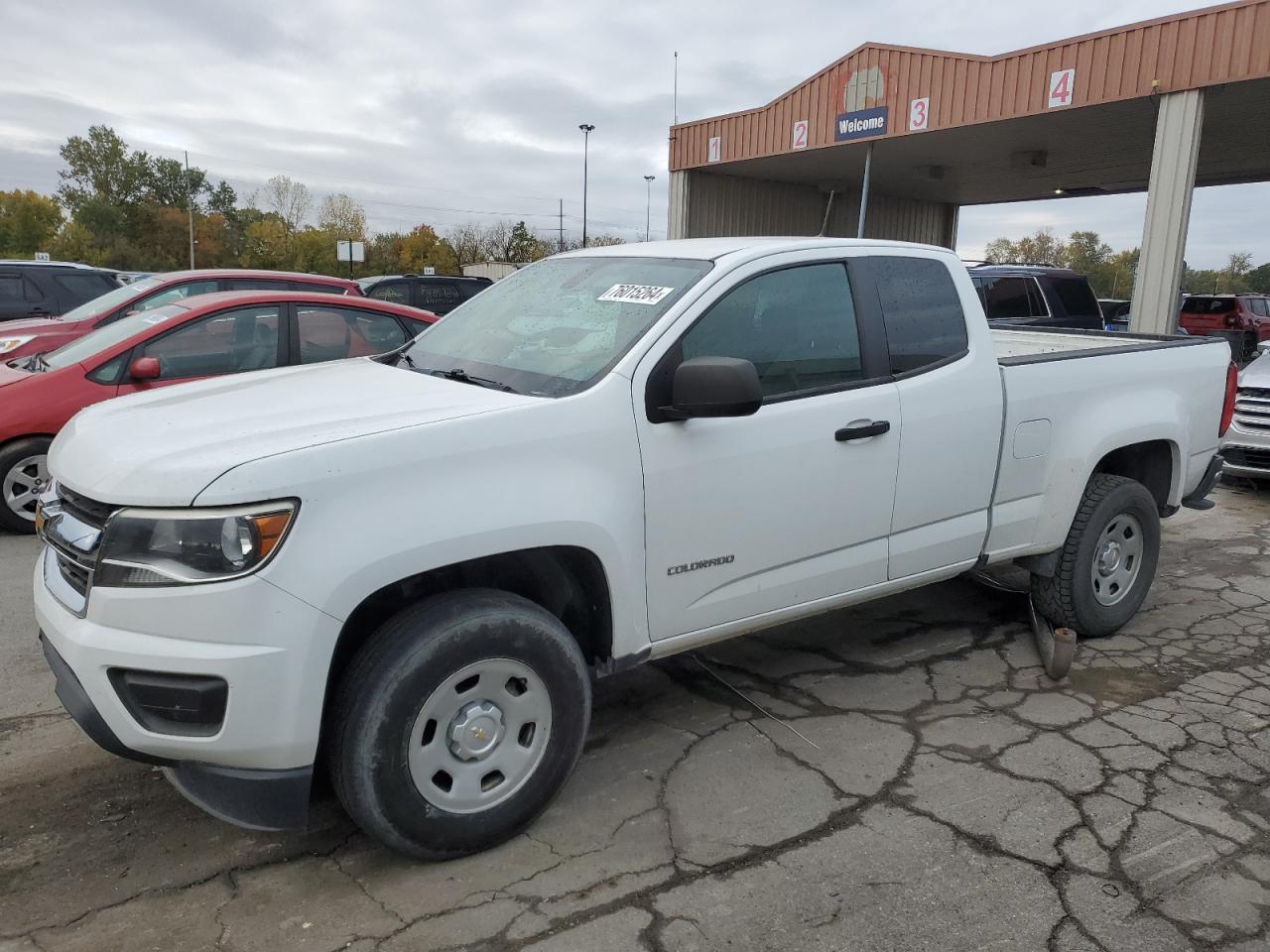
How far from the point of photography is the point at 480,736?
283cm

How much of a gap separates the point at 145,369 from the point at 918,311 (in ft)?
16.2

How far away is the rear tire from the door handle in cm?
528

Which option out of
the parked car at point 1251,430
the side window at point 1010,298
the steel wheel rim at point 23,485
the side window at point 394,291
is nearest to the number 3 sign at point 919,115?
the side window at point 1010,298

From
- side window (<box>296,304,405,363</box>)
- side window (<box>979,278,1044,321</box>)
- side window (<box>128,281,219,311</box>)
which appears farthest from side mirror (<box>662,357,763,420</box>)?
side window (<box>979,278,1044,321</box>)

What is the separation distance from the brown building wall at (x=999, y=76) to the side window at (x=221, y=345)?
1176 centimetres

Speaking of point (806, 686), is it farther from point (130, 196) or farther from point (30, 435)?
point (130, 196)

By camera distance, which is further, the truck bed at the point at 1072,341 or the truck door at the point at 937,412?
the truck bed at the point at 1072,341

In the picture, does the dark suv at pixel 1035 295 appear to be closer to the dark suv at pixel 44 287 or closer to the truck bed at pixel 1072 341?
the truck bed at pixel 1072 341

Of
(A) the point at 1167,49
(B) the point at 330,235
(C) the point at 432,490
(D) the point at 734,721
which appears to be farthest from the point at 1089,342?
(B) the point at 330,235

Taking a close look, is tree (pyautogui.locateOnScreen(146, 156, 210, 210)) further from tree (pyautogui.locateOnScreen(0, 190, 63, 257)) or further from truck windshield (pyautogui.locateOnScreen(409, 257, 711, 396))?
truck windshield (pyautogui.locateOnScreen(409, 257, 711, 396))

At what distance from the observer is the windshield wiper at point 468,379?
10.6ft

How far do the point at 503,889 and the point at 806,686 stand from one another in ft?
6.27

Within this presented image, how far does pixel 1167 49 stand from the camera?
12305mm

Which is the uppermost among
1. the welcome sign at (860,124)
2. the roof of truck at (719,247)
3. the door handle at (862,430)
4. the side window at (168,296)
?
the welcome sign at (860,124)
